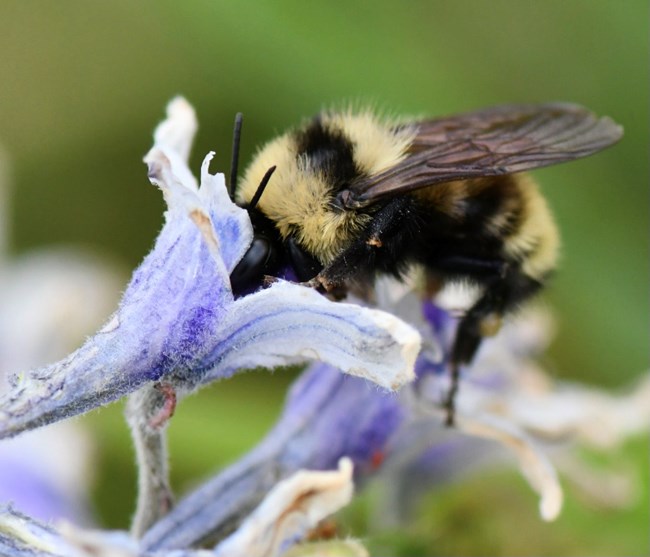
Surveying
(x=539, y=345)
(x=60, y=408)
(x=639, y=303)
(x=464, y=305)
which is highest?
(x=60, y=408)

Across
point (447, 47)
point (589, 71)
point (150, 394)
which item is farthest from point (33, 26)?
point (150, 394)

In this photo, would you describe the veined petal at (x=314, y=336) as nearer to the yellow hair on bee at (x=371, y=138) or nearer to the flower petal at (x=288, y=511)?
the flower petal at (x=288, y=511)

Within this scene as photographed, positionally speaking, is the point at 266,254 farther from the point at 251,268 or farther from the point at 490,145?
the point at 490,145

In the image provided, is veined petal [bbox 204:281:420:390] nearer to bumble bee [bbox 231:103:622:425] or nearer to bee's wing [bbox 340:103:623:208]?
bumble bee [bbox 231:103:622:425]

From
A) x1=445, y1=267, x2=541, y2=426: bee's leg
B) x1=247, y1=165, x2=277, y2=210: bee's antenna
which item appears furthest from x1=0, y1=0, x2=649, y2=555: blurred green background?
x1=247, y1=165, x2=277, y2=210: bee's antenna

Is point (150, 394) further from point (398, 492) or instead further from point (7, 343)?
point (7, 343)

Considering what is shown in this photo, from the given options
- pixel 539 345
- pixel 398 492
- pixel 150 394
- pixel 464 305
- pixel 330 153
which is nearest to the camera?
pixel 150 394

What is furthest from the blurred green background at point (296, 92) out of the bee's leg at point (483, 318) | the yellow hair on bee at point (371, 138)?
the yellow hair on bee at point (371, 138)
